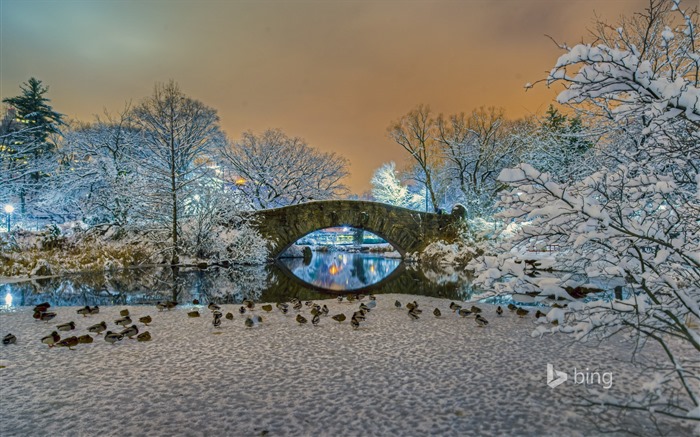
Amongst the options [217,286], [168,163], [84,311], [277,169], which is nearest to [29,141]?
[168,163]

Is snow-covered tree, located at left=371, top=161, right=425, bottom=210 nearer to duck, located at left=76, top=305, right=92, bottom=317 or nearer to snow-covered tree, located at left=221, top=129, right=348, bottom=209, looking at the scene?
snow-covered tree, located at left=221, top=129, right=348, bottom=209

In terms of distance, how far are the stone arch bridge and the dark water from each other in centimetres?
368

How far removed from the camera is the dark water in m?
11.6

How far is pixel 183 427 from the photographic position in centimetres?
334

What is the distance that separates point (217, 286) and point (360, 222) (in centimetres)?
1075

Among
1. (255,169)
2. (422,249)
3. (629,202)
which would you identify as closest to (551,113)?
(422,249)

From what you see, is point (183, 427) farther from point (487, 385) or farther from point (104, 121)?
point (104, 121)

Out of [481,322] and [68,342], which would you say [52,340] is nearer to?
[68,342]

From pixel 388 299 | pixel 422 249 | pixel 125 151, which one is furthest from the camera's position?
pixel 125 151

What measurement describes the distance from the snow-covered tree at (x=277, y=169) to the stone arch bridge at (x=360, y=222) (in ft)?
32.3

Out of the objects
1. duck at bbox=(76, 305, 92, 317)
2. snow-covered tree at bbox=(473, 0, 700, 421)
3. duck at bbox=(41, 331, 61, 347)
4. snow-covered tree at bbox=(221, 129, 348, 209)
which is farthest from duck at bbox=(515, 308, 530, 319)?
snow-covered tree at bbox=(221, 129, 348, 209)

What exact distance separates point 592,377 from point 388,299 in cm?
626

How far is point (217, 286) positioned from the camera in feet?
46.1

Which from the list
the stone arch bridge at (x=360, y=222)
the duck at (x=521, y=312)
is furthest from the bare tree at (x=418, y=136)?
the duck at (x=521, y=312)
